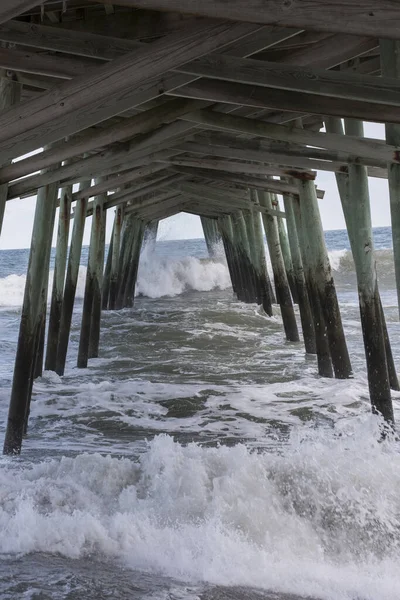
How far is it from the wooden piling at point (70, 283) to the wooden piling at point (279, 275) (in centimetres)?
347

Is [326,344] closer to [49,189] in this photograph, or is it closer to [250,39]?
[49,189]

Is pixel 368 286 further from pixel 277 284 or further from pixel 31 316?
pixel 277 284

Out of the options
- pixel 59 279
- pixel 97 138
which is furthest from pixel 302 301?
pixel 97 138

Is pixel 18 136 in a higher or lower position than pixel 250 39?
lower

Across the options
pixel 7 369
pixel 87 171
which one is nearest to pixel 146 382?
pixel 7 369

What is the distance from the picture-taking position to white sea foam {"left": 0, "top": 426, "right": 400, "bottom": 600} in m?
3.20

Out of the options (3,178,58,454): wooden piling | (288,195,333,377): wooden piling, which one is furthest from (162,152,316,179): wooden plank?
(3,178,58,454): wooden piling

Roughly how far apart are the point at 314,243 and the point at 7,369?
3.89 m

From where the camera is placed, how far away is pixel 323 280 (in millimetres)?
7734

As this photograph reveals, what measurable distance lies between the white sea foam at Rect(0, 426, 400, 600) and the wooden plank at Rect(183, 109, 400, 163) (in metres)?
1.79

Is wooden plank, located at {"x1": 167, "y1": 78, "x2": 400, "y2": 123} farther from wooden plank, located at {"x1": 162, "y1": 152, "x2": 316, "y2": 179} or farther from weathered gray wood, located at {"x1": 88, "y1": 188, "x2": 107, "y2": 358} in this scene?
weathered gray wood, located at {"x1": 88, "y1": 188, "x2": 107, "y2": 358}

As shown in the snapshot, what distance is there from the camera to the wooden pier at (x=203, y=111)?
3.23 m

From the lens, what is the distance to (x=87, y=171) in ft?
21.1

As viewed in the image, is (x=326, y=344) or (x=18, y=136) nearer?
(x=18, y=136)
